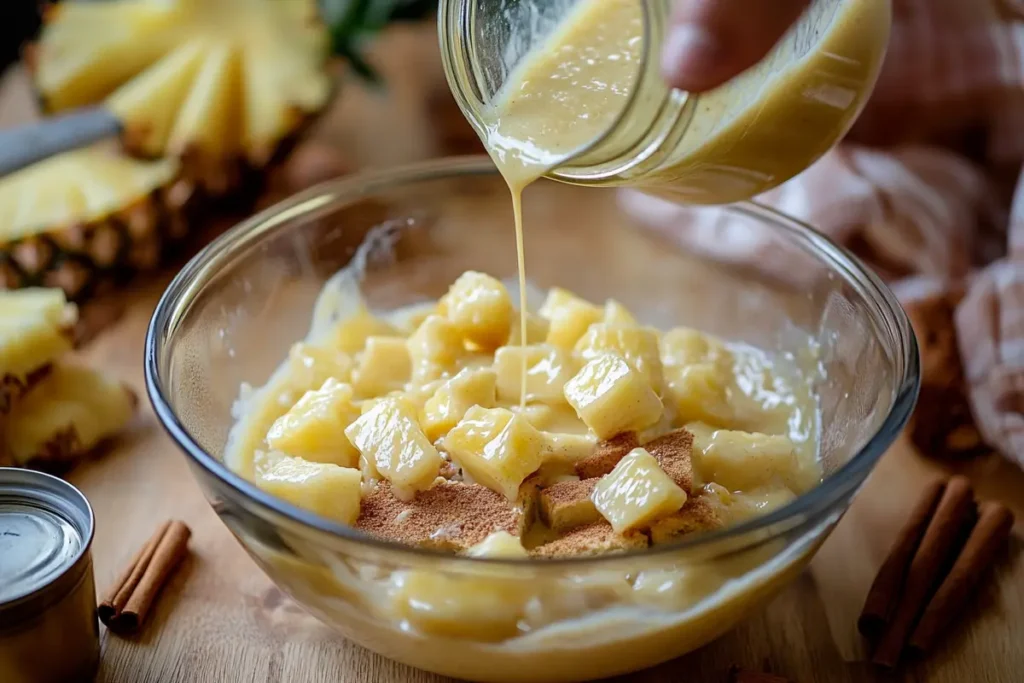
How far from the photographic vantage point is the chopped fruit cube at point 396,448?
1703 millimetres

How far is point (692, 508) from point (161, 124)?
207cm

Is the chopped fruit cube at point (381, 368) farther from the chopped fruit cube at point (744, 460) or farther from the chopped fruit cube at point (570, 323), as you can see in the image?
the chopped fruit cube at point (744, 460)

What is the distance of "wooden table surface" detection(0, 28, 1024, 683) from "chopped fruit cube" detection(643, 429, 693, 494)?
1.02 ft

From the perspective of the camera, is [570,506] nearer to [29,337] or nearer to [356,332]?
[356,332]

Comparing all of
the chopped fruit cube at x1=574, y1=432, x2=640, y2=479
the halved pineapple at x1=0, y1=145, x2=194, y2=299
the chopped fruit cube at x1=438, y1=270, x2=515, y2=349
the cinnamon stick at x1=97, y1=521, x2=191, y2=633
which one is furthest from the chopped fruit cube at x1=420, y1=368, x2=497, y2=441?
the halved pineapple at x1=0, y1=145, x2=194, y2=299

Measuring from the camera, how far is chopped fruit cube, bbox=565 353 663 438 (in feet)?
5.84

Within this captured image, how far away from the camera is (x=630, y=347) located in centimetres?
194

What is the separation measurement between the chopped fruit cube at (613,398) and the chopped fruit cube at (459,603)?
0.47 m

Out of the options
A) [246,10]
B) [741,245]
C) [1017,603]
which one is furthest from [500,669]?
[246,10]

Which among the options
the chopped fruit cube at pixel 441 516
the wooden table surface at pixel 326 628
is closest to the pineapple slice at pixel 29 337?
the wooden table surface at pixel 326 628

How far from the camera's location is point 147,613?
1.82m

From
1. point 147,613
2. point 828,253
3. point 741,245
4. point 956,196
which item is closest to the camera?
point 147,613

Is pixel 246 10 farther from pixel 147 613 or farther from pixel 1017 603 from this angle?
pixel 1017 603

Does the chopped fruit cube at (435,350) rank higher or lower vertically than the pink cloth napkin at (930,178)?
higher
